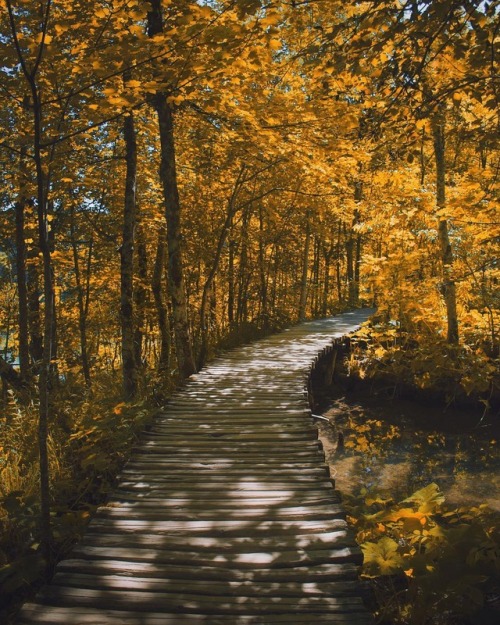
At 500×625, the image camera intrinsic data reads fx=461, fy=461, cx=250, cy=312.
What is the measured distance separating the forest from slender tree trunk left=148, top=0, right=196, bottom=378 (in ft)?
0.11

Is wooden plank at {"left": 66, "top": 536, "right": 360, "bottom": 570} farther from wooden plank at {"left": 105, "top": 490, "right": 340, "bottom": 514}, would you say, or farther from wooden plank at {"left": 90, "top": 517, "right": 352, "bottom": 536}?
wooden plank at {"left": 105, "top": 490, "right": 340, "bottom": 514}

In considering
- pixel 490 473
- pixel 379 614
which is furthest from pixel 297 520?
pixel 490 473

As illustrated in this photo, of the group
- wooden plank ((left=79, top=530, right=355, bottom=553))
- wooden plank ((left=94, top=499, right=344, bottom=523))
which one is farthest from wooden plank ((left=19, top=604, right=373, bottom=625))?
wooden plank ((left=94, top=499, right=344, bottom=523))

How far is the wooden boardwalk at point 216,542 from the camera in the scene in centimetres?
262

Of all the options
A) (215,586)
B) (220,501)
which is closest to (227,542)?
(215,586)

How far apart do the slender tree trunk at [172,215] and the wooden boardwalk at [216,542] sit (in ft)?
8.39

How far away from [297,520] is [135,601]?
1332 millimetres

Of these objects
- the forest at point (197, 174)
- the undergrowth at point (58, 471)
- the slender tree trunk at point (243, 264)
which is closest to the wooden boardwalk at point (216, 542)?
the undergrowth at point (58, 471)

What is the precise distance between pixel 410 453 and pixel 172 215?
598cm

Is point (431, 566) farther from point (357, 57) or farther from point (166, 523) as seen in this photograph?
point (357, 57)

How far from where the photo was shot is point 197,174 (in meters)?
10.7

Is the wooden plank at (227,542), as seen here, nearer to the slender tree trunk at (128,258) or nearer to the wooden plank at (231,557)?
the wooden plank at (231,557)

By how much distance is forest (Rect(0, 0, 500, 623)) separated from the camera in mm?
3707

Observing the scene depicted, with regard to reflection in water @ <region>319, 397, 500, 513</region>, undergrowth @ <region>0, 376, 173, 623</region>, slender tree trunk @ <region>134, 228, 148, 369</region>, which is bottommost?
reflection in water @ <region>319, 397, 500, 513</region>
